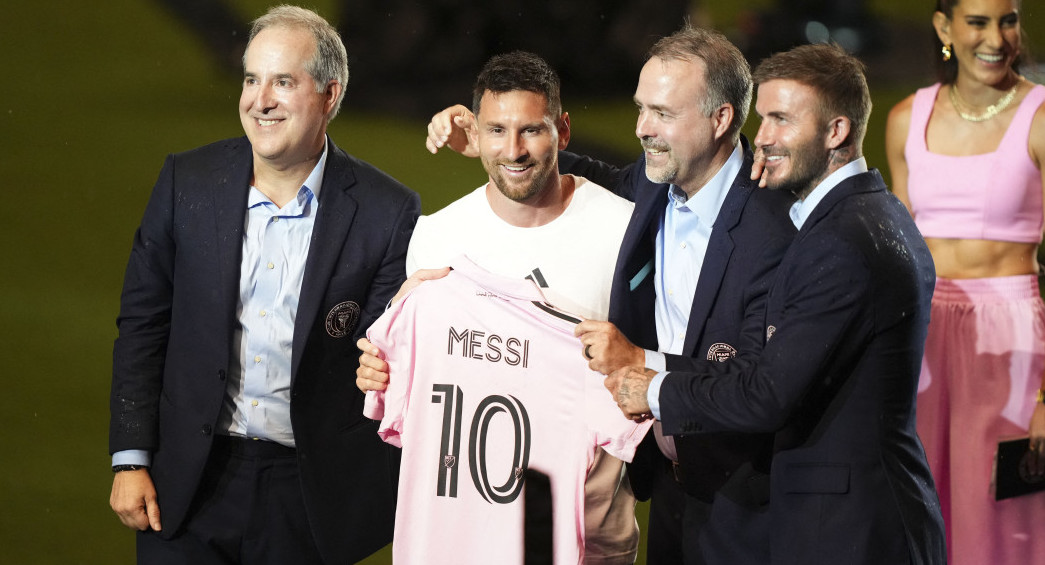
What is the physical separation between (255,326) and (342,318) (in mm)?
221

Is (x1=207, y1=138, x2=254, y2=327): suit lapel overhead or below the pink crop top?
below

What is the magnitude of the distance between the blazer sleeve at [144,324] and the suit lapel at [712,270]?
1.35 m

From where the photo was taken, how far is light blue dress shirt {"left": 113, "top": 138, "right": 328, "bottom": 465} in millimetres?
2848

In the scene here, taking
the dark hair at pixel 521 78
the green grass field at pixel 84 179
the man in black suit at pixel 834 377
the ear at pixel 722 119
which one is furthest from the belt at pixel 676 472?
the green grass field at pixel 84 179

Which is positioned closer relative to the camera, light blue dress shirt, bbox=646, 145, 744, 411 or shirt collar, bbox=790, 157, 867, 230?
shirt collar, bbox=790, 157, 867, 230

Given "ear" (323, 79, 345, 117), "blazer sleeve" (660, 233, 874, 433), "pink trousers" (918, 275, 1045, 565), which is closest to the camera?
"blazer sleeve" (660, 233, 874, 433)

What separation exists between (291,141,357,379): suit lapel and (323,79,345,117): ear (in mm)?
144

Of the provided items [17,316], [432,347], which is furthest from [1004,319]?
→ [17,316]

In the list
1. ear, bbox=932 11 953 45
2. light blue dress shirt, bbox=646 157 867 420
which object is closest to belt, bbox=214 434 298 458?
light blue dress shirt, bbox=646 157 867 420

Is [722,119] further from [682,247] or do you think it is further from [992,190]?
[992,190]

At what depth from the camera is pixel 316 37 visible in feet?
9.53

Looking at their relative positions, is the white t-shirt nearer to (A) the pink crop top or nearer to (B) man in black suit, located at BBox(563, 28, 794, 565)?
(B) man in black suit, located at BBox(563, 28, 794, 565)

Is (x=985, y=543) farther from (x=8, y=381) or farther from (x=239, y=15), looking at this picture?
(x=239, y=15)

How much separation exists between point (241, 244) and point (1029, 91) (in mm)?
2629
